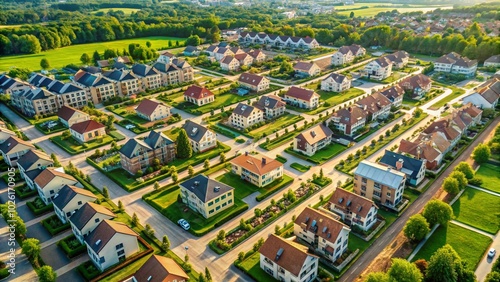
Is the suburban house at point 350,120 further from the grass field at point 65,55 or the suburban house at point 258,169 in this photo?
the grass field at point 65,55

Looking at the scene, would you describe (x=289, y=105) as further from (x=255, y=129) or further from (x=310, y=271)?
(x=310, y=271)

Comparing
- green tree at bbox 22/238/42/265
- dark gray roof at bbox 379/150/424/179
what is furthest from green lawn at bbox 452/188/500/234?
green tree at bbox 22/238/42/265

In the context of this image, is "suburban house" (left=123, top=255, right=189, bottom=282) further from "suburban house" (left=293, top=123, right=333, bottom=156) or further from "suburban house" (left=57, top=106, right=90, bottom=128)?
"suburban house" (left=57, top=106, right=90, bottom=128)

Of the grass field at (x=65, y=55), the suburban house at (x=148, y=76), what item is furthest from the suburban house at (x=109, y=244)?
the grass field at (x=65, y=55)

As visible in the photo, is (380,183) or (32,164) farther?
(32,164)

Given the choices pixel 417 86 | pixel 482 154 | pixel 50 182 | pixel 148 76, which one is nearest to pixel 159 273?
pixel 50 182

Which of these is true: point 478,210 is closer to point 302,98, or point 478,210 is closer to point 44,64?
point 302,98
